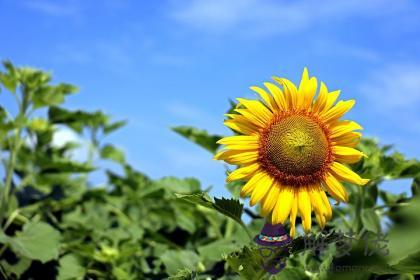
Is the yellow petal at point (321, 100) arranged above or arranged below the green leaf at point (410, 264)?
above

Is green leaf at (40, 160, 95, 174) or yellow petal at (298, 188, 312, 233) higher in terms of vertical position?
green leaf at (40, 160, 95, 174)

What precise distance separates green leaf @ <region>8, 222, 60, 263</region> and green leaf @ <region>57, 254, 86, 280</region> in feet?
0.78

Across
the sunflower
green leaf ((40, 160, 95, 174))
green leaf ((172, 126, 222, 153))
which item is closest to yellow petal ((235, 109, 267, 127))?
the sunflower

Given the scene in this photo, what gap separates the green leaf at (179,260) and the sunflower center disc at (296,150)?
129 cm

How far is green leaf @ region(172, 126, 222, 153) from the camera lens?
3.93m

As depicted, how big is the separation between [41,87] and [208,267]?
2399mm

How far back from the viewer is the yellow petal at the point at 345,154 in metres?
2.13

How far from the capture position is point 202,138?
3.96m

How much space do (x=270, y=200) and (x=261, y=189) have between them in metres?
0.05

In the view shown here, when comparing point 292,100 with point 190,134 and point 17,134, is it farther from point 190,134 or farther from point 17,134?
point 17,134

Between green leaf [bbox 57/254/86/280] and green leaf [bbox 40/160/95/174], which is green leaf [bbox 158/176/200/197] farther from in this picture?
green leaf [bbox 40/160/95/174]

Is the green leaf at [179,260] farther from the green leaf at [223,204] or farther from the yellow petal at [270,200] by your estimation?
the yellow petal at [270,200]

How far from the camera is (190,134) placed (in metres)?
4.11

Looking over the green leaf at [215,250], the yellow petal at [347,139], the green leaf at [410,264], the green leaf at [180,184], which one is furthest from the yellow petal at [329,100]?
the green leaf at [180,184]
